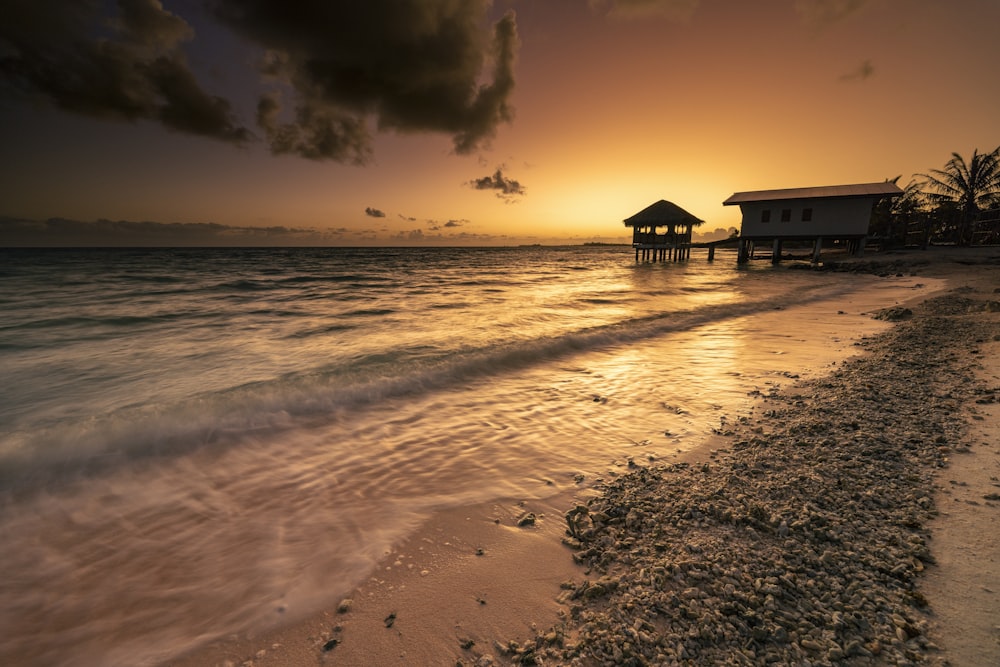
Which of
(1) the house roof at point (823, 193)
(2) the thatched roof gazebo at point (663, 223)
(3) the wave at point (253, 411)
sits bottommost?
(3) the wave at point (253, 411)

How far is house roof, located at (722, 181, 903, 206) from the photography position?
3035cm

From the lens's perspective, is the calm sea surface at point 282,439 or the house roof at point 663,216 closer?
the calm sea surface at point 282,439

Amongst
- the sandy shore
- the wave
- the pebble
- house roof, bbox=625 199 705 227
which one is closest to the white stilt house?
house roof, bbox=625 199 705 227

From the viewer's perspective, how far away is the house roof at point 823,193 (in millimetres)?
30353

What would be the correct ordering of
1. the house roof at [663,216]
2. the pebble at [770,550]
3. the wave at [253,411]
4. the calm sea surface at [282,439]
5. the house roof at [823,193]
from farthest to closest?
1. the house roof at [663,216]
2. the house roof at [823,193]
3. the wave at [253,411]
4. the calm sea surface at [282,439]
5. the pebble at [770,550]

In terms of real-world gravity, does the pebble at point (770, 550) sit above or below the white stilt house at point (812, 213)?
below

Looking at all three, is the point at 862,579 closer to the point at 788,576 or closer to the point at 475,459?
the point at 788,576

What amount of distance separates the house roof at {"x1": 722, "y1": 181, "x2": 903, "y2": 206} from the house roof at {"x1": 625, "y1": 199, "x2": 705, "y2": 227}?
156 inches

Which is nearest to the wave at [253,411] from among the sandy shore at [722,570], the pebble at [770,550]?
the sandy shore at [722,570]

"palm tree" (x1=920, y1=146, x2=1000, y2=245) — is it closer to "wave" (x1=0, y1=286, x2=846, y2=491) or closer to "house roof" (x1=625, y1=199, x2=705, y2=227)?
"house roof" (x1=625, y1=199, x2=705, y2=227)

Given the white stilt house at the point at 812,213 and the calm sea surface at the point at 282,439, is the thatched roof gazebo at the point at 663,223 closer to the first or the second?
the white stilt house at the point at 812,213

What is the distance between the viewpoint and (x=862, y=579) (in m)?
2.43

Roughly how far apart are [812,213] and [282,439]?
42.7 metres

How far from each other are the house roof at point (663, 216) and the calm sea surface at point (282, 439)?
29.9 m
